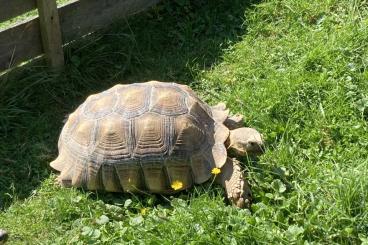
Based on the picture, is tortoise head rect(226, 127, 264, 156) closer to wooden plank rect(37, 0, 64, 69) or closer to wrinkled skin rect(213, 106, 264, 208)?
wrinkled skin rect(213, 106, 264, 208)

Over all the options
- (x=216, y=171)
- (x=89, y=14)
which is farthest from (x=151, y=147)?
(x=89, y=14)

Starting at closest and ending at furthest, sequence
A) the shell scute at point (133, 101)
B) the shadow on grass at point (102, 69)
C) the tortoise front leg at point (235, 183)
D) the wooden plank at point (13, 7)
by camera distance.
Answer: the tortoise front leg at point (235, 183) → the shell scute at point (133, 101) → the shadow on grass at point (102, 69) → the wooden plank at point (13, 7)

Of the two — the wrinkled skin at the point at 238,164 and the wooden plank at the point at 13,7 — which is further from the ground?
the wooden plank at the point at 13,7

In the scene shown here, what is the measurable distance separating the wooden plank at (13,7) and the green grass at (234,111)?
565mm

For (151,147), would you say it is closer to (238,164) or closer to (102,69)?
(238,164)

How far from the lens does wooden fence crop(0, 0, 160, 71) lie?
220 inches

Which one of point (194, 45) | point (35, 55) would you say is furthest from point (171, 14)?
point (35, 55)

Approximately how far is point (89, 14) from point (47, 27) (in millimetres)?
568

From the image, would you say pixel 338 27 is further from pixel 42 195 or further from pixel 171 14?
pixel 42 195

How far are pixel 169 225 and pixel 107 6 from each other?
9.69 feet

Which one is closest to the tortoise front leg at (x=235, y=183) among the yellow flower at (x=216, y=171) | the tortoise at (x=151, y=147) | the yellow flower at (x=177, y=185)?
the tortoise at (x=151, y=147)

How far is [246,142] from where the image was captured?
4.70 meters

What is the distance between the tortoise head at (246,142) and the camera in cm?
470

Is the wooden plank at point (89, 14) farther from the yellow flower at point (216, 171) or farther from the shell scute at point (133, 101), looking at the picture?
the yellow flower at point (216, 171)
